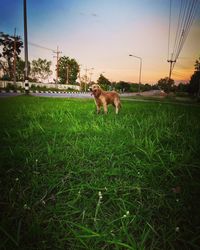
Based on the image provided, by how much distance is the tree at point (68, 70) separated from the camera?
74938 millimetres

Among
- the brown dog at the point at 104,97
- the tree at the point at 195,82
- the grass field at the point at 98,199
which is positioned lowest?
the grass field at the point at 98,199

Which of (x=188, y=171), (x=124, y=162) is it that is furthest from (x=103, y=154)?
(x=188, y=171)

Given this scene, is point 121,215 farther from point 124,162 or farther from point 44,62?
point 44,62

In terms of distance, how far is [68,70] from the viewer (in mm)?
76312

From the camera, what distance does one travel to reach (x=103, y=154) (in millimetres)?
2355

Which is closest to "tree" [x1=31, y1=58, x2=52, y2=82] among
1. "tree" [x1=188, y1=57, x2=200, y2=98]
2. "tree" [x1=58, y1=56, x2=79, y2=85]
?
"tree" [x1=58, y1=56, x2=79, y2=85]

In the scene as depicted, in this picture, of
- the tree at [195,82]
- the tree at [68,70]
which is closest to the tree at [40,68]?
the tree at [68,70]

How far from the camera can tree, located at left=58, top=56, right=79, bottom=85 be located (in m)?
74.9

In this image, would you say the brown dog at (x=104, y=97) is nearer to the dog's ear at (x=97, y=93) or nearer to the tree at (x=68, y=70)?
the dog's ear at (x=97, y=93)

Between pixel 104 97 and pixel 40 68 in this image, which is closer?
pixel 104 97

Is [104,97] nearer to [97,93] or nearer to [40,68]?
[97,93]

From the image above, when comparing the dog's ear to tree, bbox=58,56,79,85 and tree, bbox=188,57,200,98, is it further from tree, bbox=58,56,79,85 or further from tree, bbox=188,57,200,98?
tree, bbox=58,56,79,85

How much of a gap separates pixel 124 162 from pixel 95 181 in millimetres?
500

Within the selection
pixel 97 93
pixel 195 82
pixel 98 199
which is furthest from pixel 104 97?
pixel 195 82
